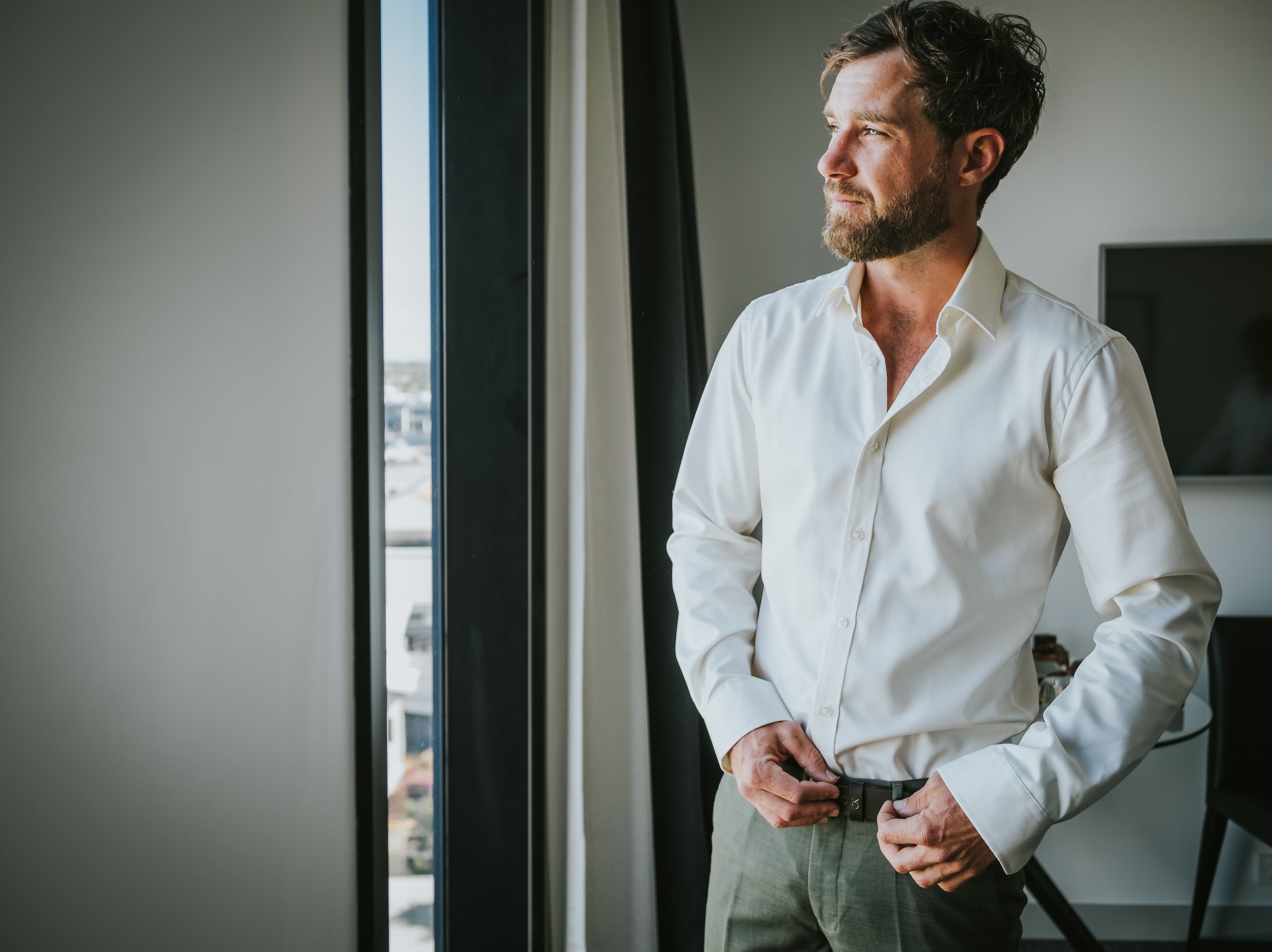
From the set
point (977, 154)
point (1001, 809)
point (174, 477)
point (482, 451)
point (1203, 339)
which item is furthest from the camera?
point (1203, 339)

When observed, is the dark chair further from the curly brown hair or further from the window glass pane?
the window glass pane

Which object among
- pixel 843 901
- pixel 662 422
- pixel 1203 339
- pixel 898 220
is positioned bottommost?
pixel 843 901

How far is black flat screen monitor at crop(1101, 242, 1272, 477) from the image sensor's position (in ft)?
7.63

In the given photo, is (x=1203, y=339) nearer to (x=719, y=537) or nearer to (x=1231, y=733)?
(x=1231, y=733)

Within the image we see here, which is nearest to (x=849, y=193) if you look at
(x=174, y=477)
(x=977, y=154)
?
(x=977, y=154)

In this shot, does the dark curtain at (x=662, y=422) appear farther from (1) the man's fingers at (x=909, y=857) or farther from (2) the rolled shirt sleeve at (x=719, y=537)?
(1) the man's fingers at (x=909, y=857)

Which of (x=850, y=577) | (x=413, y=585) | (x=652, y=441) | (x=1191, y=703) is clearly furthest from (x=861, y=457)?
(x=1191, y=703)

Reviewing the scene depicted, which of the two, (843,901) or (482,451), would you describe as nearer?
(843,901)

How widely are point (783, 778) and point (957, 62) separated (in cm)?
85

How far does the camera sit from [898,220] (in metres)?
1.01

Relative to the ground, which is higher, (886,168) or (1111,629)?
(886,168)

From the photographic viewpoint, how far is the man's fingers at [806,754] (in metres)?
0.94

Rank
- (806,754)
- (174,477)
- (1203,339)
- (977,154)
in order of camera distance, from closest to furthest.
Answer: (174,477), (806,754), (977,154), (1203,339)

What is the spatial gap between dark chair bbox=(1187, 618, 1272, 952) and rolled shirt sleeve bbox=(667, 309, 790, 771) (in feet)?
5.58
